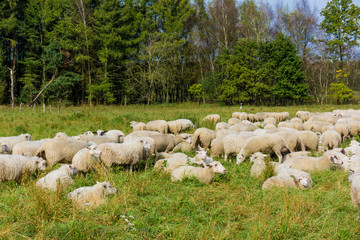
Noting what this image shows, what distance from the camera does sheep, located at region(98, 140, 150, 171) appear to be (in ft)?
23.0

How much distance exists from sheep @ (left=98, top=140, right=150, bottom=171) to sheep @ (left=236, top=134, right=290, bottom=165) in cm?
326

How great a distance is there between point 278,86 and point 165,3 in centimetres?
2093

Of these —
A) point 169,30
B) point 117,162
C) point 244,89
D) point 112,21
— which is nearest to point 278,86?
point 244,89

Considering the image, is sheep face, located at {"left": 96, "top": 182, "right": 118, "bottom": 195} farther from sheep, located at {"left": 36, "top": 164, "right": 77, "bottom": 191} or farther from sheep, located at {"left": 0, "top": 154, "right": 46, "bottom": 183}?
sheep, located at {"left": 0, "top": 154, "right": 46, "bottom": 183}

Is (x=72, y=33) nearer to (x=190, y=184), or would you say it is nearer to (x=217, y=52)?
(x=217, y=52)

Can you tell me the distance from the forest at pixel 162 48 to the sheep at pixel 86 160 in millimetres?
28965

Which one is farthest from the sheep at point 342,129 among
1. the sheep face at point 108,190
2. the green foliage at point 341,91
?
the green foliage at point 341,91

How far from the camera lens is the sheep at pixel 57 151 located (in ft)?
24.5

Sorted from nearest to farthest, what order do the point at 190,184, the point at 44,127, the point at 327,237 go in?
1. the point at 327,237
2. the point at 190,184
3. the point at 44,127

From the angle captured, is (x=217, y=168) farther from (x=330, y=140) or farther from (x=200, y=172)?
(x=330, y=140)

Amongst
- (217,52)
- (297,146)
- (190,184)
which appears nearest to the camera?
(190,184)

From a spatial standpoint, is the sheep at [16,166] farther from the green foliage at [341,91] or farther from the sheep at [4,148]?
the green foliage at [341,91]

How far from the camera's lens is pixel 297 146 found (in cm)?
986

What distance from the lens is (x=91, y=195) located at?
4969mm
